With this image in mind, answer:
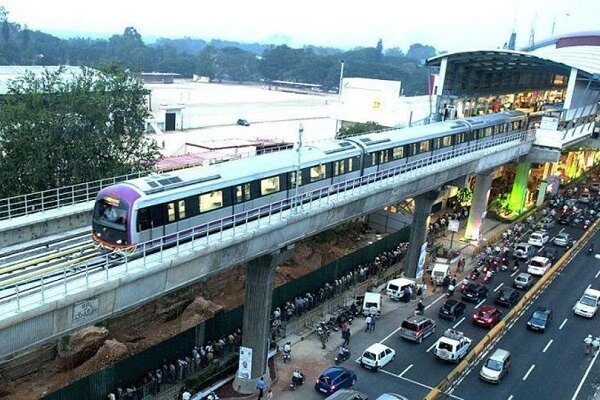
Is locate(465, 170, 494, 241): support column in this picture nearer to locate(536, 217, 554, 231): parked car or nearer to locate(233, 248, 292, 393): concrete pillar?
locate(536, 217, 554, 231): parked car

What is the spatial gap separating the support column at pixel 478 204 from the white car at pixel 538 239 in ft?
15.3

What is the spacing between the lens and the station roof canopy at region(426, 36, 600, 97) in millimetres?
58688

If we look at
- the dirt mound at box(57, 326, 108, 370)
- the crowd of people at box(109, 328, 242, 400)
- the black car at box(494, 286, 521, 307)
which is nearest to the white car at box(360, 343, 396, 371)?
the crowd of people at box(109, 328, 242, 400)

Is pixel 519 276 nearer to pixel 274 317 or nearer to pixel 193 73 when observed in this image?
pixel 274 317

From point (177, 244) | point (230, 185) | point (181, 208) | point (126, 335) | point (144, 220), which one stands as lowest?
point (126, 335)

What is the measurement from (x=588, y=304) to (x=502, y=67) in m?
37.5

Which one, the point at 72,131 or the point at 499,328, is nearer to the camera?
the point at 499,328

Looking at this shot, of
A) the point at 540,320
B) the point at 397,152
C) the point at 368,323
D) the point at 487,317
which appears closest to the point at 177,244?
the point at 368,323

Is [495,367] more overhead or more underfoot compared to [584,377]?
more overhead

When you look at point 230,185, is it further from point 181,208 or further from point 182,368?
point 182,368

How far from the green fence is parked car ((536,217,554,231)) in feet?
86.1

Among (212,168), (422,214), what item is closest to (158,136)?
(422,214)

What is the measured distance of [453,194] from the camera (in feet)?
209

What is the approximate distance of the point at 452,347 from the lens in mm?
31625
